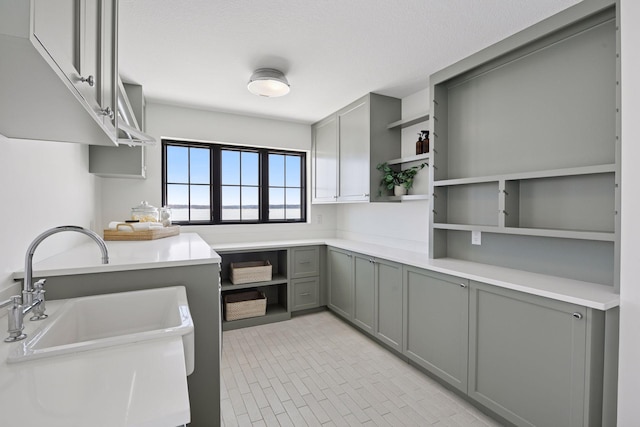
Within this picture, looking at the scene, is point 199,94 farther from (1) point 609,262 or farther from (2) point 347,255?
(1) point 609,262

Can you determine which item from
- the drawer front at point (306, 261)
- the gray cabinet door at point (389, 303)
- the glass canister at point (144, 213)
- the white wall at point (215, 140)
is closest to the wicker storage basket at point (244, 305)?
the drawer front at point (306, 261)

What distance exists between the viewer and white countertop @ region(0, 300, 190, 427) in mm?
612

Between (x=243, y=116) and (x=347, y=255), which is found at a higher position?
(x=243, y=116)

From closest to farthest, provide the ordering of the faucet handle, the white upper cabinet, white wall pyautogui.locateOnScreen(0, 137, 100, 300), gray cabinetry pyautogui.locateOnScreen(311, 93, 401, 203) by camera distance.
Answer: the white upper cabinet → the faucet handle → white wall pyautogui.locateOnScreen(0, 137, 100, 300) → gray cabinetry pyautogui.locateOnScreen(311, 93, 401, 203)

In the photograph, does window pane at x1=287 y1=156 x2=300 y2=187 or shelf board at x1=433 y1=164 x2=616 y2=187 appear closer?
shelf board at x1=433 y1=164 x2=616 y2=187

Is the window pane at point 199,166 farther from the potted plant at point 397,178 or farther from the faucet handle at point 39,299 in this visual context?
the faucet handle at point 39,299

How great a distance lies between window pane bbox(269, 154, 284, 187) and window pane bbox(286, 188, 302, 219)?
7.3 inches

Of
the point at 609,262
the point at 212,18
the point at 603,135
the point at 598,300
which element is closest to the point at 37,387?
the point at 212,18

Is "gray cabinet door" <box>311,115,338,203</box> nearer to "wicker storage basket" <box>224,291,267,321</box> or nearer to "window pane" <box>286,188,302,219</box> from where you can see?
"window pane" <box>286,188,302,219</box>

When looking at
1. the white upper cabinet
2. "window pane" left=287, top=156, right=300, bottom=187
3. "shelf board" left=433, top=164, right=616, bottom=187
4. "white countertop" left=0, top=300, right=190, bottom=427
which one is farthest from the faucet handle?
"window pane" left=287, top=156, right=300, bottom=187

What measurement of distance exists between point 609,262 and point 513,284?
50 cm

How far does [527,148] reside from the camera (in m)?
2.07

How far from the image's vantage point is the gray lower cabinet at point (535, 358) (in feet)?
4.84

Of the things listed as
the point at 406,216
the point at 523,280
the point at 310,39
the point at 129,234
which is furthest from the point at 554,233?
the point at 129,234
